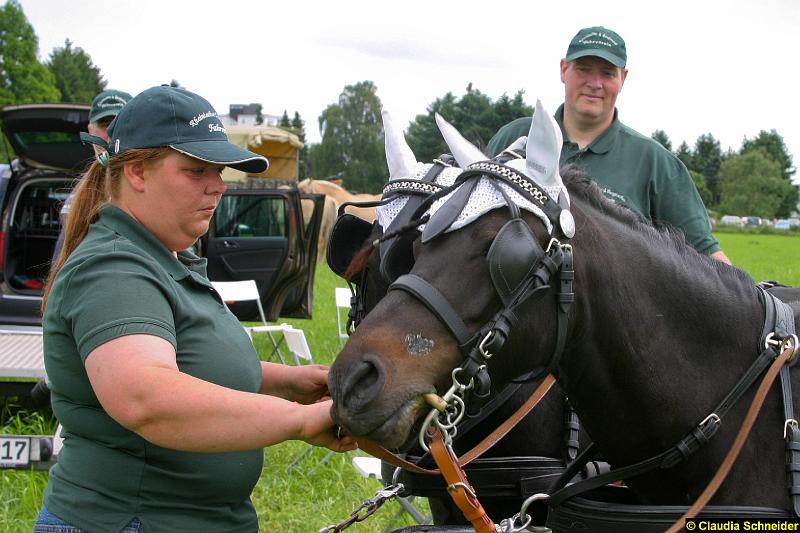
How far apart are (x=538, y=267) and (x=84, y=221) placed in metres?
1.29

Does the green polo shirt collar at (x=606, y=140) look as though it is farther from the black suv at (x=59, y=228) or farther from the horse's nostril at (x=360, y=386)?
the black suv at (x=59, y=228)

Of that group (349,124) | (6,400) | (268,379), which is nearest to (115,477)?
(268,379)


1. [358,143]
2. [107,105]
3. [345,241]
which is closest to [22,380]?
[107,105]

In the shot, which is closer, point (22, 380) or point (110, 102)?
point (110, 102)

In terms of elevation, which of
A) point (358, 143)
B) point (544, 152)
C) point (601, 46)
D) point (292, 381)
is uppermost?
point (601, 46)

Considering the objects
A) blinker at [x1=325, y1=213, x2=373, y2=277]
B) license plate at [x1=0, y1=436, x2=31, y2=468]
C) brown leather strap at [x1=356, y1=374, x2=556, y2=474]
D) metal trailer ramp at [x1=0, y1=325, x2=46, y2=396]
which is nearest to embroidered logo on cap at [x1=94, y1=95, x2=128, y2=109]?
metal trailer ramp at [x1=0, y1=325, x2=46, y2=396]

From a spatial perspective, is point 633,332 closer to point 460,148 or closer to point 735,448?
point 735,448

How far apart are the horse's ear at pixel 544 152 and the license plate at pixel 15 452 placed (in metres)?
3.65

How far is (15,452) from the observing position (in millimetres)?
4500

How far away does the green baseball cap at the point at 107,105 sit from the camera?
16.9 feet

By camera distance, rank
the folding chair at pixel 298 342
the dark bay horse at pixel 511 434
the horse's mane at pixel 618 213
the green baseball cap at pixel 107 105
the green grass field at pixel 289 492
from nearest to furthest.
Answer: the horse's mane at pixel 618 213
the dark bay horse at pixel 511 434
the green grass field at pixel 289 492
the green baseball cap at pixel 107 105
the folding chair at pixel 298 342

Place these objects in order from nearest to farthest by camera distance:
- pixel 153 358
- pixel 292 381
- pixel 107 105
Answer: pixel 153 358, pixel 292 381, pixel 107 105

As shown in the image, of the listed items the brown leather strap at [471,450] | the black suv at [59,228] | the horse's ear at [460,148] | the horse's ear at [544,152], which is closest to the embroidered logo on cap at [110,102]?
the black suv at [59,228]

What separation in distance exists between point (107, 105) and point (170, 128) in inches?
139
